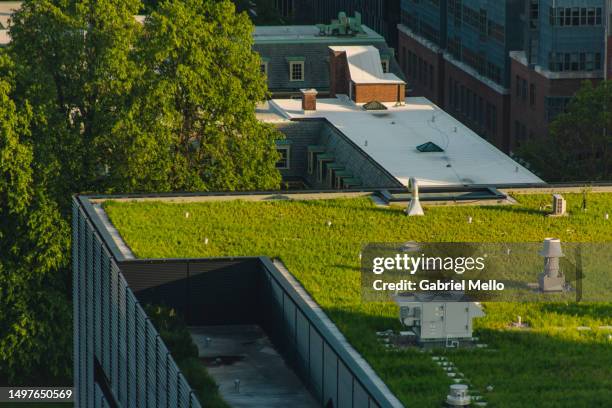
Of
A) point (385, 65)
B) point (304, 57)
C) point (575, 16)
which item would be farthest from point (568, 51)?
point (304, 57)

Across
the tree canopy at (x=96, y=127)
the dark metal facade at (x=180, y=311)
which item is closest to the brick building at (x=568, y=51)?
the tree canopy at (x=96, y=127)

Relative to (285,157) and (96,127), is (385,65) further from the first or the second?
(96,127)

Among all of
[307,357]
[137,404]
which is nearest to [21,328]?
[137,404]

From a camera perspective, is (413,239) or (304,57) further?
(304,57)

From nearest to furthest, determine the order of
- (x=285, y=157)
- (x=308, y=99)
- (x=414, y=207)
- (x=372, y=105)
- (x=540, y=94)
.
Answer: (x=414, y=207)
(x=285, y=157)
(x=308, y=99)
(x=372, y=105)
(x=540, y=94)

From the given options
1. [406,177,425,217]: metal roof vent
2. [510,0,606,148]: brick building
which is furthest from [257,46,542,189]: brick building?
[510,0,606,148]: brick building


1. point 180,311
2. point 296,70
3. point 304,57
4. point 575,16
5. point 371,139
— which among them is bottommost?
point 296,70

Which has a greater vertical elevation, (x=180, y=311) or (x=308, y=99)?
(x=180, y=311)
